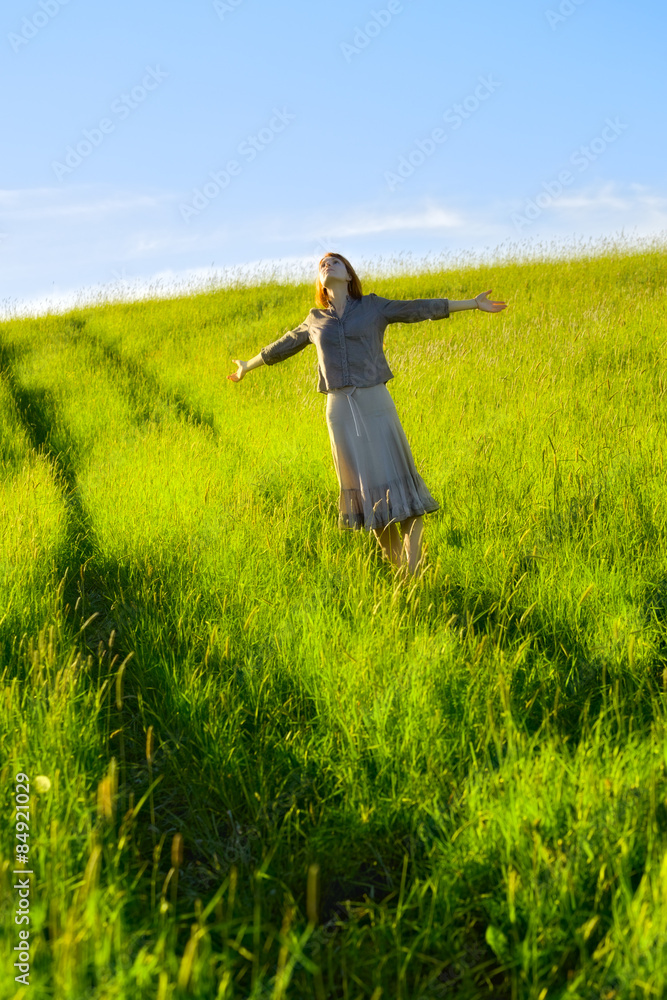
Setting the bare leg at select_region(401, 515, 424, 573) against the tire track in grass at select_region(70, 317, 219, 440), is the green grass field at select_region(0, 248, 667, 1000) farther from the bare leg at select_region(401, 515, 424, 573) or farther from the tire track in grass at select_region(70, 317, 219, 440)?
the tire track in grass at select_region(70, 317, 219, 440)

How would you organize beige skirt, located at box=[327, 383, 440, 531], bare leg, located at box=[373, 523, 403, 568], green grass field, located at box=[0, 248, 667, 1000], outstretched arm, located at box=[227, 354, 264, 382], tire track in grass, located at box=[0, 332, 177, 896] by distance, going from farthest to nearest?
outstretched arm, located at box=[227, 354, 264, 382] → bare leg, located at box=[373, 523, 403, 568] → beige skirt, located at box=[327, 383, 440, 531] → tire track in grass, located at box=[0, 332, 177, 896] → green grass field, located at box=[0, 248, 667, 1000]

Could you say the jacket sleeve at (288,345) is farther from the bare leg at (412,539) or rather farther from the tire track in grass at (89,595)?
the tire track in grass at (89,595)

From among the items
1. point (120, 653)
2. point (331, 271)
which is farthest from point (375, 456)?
point (120, 653)

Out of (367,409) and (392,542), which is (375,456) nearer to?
(367,409)

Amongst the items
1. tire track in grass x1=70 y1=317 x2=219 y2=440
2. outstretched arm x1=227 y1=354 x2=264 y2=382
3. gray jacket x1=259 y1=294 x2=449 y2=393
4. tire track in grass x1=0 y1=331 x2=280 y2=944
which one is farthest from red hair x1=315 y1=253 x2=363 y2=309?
tire track in grass x1=70 y1=317 x2=219 y2=440

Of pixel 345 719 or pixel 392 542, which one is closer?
pixel 345 719

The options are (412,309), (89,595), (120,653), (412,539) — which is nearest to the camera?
(120,653)

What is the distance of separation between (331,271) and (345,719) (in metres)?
2.55

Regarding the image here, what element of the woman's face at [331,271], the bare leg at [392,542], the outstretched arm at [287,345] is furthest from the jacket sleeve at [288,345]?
the bare leg at [392,542]

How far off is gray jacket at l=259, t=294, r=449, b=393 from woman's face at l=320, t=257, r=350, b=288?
0.15m

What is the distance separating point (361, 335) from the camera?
156 inches

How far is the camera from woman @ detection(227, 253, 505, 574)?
13.0 feet

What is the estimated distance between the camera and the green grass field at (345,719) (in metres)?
1.77

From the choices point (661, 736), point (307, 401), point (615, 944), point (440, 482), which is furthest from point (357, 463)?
point (307, 401)
